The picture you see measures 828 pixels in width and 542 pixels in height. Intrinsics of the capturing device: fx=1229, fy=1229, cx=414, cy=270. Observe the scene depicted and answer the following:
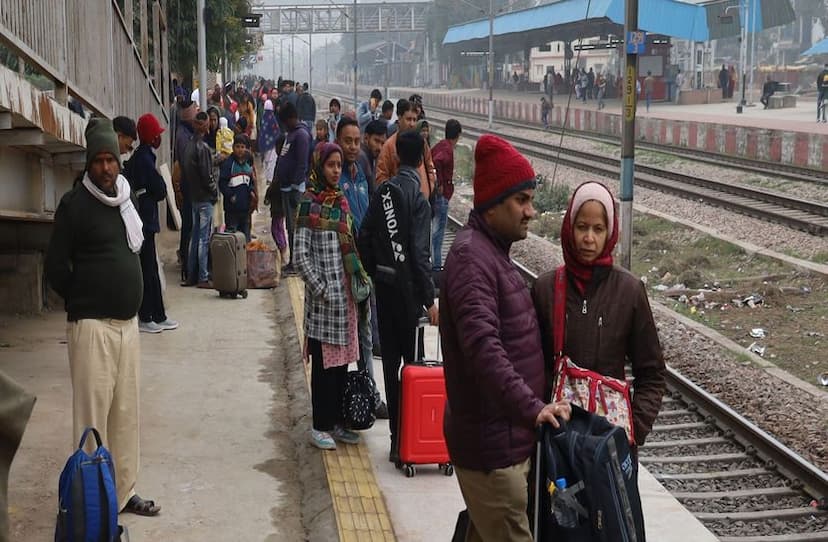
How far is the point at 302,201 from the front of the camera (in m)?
7.17

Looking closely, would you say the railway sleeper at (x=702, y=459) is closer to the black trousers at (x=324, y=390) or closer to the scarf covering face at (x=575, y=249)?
the black trousers at (x=324, y=390)

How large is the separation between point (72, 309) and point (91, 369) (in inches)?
11.5

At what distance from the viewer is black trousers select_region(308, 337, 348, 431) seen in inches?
280

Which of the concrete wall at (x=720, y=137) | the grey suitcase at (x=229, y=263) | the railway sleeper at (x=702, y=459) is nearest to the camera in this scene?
the railway sleeper at (x=702, y=459)

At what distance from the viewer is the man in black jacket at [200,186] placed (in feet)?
39.9

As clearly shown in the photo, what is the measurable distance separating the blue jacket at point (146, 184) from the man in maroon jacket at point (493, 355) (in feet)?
20.1

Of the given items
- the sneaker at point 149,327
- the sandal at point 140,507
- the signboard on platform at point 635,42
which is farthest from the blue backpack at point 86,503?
the signboard on platform at point 635,42

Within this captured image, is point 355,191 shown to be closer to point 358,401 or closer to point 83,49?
point 358,401

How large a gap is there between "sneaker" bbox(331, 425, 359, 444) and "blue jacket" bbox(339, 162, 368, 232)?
67.5 inches

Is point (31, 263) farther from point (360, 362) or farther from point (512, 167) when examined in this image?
point (512, 167)

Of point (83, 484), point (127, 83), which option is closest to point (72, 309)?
point (83, 484)

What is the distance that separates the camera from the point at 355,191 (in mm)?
8719

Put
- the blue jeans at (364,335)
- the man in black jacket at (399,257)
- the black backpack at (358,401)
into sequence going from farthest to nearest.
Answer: the blue jeans at (364,335)
the black backpack at (358,401)
the man in black jacket at (399,257)

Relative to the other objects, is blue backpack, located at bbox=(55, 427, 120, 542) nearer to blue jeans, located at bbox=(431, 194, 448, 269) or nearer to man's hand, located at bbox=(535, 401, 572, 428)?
man's hand, located at bbox=(535, 401, 572, 428)
